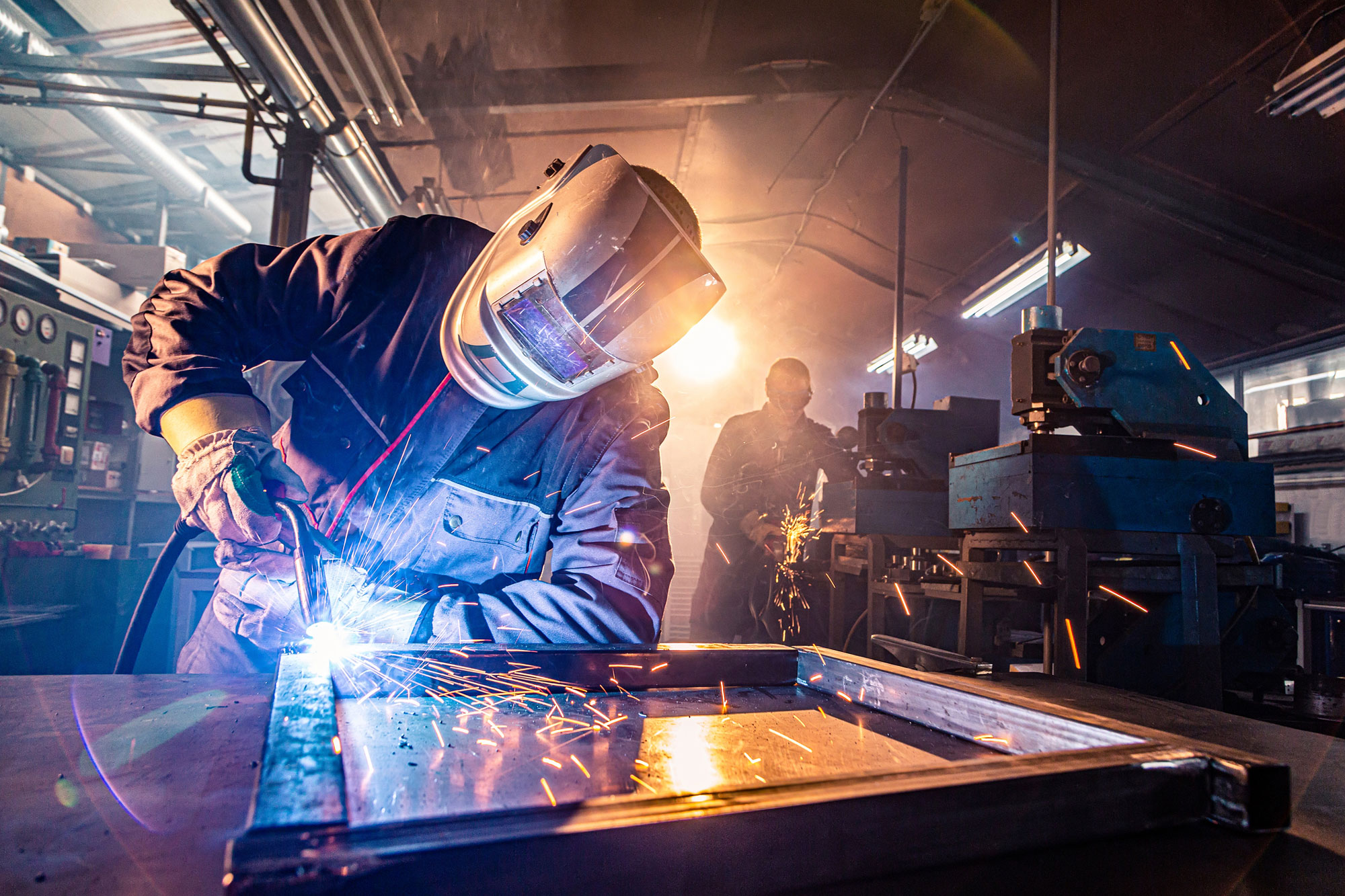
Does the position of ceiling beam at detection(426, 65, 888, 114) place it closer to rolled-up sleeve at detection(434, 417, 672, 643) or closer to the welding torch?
rolled-up sleeve at detection(434, 417, 672, 643)

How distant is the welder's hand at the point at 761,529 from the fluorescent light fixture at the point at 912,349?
5.21ft

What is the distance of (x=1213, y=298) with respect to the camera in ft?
12.5

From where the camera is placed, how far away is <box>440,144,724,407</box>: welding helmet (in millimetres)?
1202

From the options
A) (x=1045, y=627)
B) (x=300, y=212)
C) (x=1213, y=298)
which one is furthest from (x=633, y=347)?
(x=1213, y=298)

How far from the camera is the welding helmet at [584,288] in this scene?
Answer: 120cm

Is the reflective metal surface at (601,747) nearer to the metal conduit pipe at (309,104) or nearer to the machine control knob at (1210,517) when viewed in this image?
the machine control knob at (1210,517)

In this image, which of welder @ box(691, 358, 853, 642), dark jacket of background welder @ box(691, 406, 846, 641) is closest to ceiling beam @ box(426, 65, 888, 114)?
welder @ box(691, 358, 853, 642)

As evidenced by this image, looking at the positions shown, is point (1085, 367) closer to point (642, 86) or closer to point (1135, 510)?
point (1135, 510)

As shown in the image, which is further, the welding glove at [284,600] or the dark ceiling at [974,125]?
the dark ceiling at [974,125]

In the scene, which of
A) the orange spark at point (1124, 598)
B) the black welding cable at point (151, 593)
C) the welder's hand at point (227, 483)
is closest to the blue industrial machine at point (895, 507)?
the orange spark at point (1124, 598)

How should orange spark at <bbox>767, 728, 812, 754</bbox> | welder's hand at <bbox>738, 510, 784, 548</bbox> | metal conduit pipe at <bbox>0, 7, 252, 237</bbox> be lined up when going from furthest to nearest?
1. welder's hand at <bbox>738, 510, 784, 548</bbox>
2. metal conduit pipe at <bbox>0, 7, 252, 237</bbox>
3. orange spark at <bbox>767, 728, 812, 754</bbox>

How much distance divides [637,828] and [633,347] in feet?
3.18

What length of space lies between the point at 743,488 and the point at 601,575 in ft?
10.2

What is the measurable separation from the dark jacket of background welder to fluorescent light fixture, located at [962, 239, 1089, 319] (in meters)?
1.23
